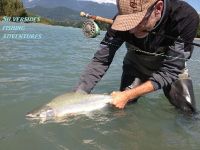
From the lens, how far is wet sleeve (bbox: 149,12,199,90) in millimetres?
5027

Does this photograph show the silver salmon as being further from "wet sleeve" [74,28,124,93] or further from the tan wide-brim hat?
the tan wide-brim hat

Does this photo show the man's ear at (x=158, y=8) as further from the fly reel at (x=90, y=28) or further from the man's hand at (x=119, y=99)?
the fly reel at (x=90, y=28)

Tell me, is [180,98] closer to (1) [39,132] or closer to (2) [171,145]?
(2) [171,145]

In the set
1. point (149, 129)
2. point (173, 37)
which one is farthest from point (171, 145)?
point (173, 37)

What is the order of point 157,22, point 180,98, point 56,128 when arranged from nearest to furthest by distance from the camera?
point 157,22 → point 56,128 → point 180,98

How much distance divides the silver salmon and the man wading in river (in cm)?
19

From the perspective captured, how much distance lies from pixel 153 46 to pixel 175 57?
38 centimetres

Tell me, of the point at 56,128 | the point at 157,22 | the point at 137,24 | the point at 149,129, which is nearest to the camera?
the point at 137,24

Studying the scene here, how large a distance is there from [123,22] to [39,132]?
1.64m

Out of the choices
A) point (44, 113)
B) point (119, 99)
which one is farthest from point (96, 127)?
point (44, 113)

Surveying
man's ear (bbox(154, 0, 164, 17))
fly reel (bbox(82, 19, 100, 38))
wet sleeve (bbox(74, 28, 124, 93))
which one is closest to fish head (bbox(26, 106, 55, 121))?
wet sleeve (bbox(74, 28, 124, 93))

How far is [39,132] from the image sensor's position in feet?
15.9

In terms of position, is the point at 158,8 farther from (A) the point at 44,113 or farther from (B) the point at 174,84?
(B) the point at 174,84

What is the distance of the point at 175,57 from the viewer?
16.5ft
